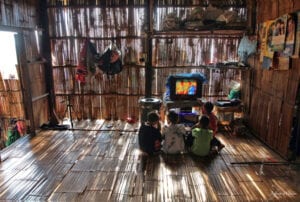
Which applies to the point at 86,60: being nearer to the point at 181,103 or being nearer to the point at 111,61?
the point at 111,61

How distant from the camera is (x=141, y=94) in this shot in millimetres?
6047

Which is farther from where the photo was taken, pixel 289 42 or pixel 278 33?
pixel 278 33

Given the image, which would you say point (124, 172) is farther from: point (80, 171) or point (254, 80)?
point (254, 80)

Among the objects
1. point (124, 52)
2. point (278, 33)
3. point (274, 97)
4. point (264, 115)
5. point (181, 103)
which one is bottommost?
point (264, 115)

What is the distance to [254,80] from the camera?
520 centimetres

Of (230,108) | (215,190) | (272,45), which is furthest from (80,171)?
(272,45)

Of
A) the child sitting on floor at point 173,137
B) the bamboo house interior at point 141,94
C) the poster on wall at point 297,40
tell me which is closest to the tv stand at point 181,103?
the bamboo house interior at point 141,94

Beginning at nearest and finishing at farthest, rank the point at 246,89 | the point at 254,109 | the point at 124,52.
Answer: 1. the point at 254,109
2. the point at 246,89
3. the point at 124,52

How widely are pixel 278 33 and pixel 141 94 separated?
3192 mm

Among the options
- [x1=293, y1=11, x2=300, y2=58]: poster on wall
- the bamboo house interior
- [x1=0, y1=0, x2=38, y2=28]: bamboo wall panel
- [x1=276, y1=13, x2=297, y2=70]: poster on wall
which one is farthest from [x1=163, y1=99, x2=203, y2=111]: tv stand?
[x1=0, y1=0, x2=38, y2=28]: bamboo wall panel

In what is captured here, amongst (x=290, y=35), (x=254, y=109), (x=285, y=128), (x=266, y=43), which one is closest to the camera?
(x=290, y=35)

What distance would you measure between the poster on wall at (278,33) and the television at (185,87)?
148cm

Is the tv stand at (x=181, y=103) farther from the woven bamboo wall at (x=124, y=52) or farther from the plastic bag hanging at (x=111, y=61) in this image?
the plastic bag hanging at (x=111, y=61)

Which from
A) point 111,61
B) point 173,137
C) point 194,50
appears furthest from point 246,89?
point 111,61
